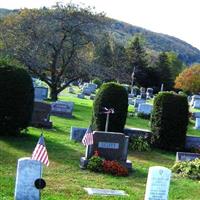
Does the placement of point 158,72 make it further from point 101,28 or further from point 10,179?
point 10,179

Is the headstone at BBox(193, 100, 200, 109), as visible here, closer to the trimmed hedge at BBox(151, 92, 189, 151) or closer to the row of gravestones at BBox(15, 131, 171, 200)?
the trimmed hedge at BBox(151, 92, 189, 151)

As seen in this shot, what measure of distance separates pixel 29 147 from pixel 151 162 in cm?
424

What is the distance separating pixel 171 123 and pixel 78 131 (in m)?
3.96

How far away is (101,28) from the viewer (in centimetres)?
4469

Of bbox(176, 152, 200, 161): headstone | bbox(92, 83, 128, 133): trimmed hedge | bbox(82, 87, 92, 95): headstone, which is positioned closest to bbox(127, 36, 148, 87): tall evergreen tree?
bbox(82, 87, 92, 95): headstone

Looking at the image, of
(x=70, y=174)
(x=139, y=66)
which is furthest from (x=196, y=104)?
(x=70, y=174)

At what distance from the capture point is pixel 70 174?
574 inches

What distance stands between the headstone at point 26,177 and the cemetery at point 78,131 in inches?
0.8

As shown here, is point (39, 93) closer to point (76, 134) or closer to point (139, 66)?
point (76, 134)

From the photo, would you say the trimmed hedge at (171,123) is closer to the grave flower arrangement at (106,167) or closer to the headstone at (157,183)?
the grave flower arrangement at (106,167)

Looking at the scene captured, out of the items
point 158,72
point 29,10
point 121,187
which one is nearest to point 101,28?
point 29,10

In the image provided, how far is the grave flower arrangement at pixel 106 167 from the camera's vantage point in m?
15.2

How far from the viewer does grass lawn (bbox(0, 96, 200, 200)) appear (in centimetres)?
1244

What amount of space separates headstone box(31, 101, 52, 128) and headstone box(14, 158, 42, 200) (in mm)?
13613
